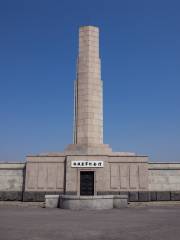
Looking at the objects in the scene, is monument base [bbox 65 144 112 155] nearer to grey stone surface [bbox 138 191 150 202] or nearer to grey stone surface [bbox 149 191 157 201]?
grey stone surface [bbox 138 191 150 202]

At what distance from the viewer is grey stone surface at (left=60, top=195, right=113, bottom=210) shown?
19.1 meters

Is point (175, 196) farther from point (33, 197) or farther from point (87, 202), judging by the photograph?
point (33, 197)

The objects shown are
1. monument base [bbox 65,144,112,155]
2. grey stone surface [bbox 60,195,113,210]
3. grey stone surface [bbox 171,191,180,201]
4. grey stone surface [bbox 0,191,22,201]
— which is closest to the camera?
grey stone surface [bbox 60,195,113,210]

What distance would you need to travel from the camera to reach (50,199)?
2130 cm

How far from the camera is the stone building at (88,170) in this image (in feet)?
88.6

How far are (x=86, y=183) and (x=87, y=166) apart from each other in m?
1.58

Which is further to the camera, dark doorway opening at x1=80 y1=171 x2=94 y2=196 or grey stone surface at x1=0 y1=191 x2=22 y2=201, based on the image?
grey stone surface at x1=0 y1=191 x2=22 y2=201

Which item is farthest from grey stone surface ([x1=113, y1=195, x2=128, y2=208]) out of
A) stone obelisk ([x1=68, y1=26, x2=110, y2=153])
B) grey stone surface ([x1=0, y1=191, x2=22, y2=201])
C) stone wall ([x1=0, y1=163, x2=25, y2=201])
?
stone wall ([x1=0, y1=163, x2=25, y2=201])

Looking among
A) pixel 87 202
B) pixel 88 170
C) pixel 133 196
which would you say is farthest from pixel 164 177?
pixel 87 202

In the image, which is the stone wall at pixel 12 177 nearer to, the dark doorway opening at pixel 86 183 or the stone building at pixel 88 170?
the stone building at pixel 88 170

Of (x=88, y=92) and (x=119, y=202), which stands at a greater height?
(x=88, y=92)

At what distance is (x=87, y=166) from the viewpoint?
89.1 feet

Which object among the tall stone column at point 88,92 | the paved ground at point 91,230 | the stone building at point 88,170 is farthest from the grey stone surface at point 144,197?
the paved ground at point 91,230

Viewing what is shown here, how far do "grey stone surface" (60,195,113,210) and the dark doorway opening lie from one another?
7030mm
